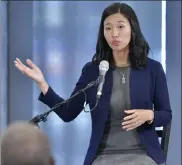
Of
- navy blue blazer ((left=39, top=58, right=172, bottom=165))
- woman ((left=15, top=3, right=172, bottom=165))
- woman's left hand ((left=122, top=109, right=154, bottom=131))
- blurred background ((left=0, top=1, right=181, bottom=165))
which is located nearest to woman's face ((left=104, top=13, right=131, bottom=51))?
woman ((left=15, top=3, right=172, bottom=165))

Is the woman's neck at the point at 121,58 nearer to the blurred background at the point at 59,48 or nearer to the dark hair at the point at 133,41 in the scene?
the dark hair at the point at 133,41

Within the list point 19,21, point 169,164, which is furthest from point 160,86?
point 19,21

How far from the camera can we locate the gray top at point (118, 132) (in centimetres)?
189

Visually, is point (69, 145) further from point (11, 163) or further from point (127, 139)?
point (11, 163)

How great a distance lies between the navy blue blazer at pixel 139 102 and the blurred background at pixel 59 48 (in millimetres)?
1287

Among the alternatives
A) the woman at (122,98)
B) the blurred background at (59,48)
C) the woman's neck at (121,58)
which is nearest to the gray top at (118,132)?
the woman at (122,98)

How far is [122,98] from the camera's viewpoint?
194cm

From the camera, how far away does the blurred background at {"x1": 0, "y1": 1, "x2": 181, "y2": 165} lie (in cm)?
330

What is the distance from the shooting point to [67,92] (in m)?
3.32

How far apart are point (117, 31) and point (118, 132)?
17.6 inches

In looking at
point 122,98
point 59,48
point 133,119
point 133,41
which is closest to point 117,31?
point 133,41

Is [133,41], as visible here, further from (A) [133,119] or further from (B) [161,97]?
(A) [133,119]

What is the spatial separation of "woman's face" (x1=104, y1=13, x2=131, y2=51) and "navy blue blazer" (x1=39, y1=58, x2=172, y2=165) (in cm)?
12

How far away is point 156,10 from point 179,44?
32 centimetres
